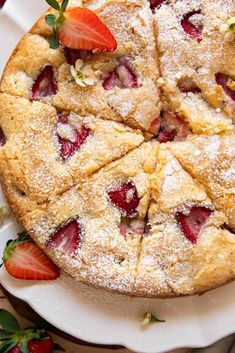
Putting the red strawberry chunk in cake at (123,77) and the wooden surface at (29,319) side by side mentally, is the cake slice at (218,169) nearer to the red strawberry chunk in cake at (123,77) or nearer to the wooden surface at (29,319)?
the red strawberry chunk in cake at (123,77)

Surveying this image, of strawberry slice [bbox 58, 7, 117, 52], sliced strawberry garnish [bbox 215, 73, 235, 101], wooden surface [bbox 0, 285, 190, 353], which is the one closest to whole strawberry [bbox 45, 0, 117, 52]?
strawberry slice [bbox 58, 7, 117, 52]

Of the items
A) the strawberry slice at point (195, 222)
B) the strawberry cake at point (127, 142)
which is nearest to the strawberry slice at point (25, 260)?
the strawberry cake at point (127, 142)

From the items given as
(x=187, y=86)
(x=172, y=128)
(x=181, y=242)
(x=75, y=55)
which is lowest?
(x=181, y=242)

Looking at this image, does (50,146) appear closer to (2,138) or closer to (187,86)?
(2,138)

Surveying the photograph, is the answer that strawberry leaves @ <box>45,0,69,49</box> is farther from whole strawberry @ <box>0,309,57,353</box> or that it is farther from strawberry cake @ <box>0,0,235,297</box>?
whole strawberry @ <box>0,309,57,353</box>

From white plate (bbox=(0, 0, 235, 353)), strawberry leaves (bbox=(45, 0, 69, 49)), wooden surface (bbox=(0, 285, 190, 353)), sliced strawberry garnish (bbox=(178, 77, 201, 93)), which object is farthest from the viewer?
wooden surface (bbox=(0, 285, 190, 353))

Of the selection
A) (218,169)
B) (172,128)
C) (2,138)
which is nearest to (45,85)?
(2,138)

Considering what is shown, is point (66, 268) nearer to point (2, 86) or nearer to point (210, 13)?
point (2, 86)
